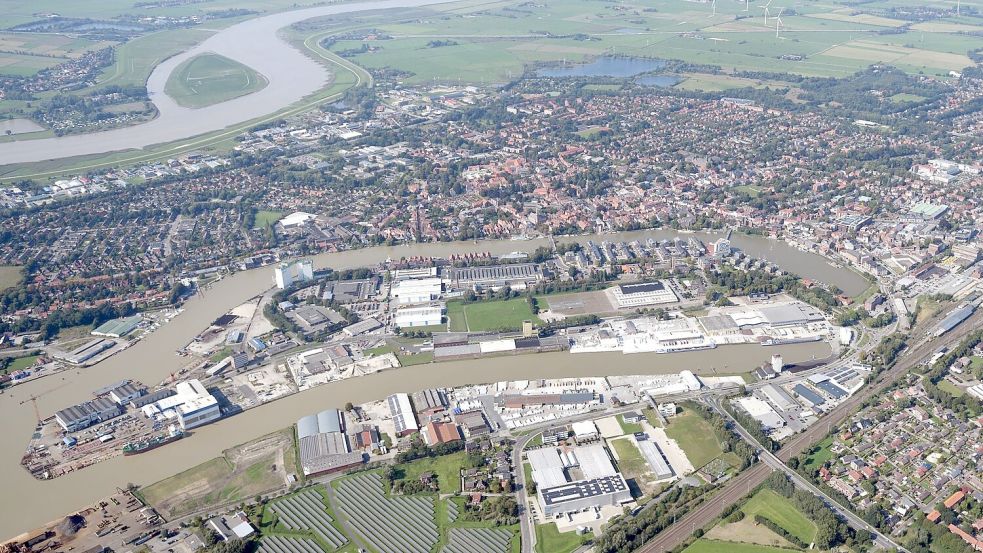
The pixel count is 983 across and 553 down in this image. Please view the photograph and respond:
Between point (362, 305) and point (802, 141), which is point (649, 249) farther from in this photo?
point (802, 141)

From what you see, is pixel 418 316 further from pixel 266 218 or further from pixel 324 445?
pixel 266 218

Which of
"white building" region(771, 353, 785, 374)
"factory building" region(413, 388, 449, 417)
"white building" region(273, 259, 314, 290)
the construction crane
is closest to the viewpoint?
"factory building" region(413, 388, 449, 417)

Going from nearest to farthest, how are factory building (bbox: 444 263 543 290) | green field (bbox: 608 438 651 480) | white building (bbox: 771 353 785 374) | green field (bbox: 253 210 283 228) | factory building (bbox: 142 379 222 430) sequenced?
green field (bbox: 608 438 651 480), factory building (bbox: 142 379 222 430), white building (bbox: 771 353 785 374), factory building (bbox: 444 263 543 290), green field (bbox: 253 210 283 228)

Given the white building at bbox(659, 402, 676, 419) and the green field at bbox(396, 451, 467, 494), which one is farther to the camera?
the white building at bbox(659, 402, 676, 419)

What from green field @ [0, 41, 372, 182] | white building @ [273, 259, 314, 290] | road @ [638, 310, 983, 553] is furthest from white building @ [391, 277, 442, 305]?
green field @ [0, 41, 372, 182]

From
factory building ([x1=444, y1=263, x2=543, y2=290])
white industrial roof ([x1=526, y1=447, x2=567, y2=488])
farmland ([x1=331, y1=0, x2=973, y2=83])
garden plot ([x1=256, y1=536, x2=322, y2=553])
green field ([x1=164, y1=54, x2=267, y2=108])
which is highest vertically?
farmland ([x1=331, y1=0, x2=973, y2=83])

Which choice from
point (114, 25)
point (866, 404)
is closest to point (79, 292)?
point (866, 404)

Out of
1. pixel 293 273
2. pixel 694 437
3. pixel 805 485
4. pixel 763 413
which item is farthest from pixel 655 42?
pixel 805 485

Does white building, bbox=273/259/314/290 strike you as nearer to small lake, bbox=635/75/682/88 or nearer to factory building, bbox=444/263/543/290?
factory building, bbox=444/263/543/290
